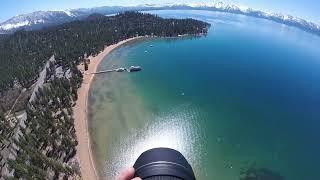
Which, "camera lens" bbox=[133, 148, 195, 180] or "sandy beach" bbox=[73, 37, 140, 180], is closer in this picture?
"camera lens" bbox=[133, 148, 195, 180]

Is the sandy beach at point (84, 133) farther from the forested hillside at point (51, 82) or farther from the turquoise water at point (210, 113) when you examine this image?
the turquoise water at point (210, 113)

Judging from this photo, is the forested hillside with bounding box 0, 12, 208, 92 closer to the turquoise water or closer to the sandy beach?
the turquoise water

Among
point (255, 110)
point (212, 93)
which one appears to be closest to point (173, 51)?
point (212, 93)

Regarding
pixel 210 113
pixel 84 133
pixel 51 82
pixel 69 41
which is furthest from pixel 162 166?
pixel 69 41

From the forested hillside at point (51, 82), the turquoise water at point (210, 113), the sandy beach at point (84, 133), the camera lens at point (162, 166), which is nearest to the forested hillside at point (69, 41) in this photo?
the forested hillside at point (51, 82)

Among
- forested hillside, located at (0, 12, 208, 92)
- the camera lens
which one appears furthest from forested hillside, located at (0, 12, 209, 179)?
the camera lens

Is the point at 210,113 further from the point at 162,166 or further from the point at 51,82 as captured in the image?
the point at 162,166

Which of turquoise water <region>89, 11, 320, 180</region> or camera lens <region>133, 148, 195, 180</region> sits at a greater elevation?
camera lens <region>133, 148, 195, 180</region>
